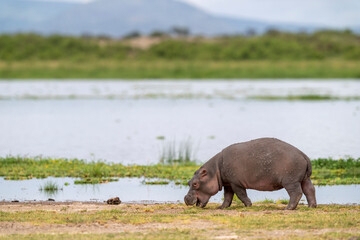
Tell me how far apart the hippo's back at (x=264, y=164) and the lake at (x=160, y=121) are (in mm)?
7350

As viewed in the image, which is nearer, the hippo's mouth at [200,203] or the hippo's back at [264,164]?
the hippo's back at [264,164]

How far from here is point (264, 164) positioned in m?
11.1

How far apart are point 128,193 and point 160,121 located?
17.2m

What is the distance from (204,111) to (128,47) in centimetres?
4094

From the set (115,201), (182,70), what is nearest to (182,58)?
(182,70)

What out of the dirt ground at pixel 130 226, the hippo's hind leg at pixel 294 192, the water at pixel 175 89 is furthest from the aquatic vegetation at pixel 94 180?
the water at pixel 175 89

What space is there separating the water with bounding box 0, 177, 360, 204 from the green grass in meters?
45.1

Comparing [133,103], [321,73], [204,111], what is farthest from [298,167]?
[321,73]

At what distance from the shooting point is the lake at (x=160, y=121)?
2186cm

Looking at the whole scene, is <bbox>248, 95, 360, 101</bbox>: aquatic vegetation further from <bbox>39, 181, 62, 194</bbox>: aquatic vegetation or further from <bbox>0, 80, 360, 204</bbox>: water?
<bbox>39, 181, 62, 194</bbox>: aquatic vegetation

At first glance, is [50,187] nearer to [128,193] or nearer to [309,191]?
[128,193]

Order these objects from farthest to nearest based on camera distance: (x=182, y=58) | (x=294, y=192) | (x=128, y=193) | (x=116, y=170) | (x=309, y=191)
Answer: (x=182, y=58), (x=116, y=170), (x=128, y=193), (x=309, y=191), (x=294, y=192)

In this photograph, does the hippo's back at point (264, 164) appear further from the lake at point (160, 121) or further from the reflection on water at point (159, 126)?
the reflection on water at point (159, 126)

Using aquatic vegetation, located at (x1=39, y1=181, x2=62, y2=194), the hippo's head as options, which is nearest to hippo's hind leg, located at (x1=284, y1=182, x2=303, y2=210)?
the hippo's head
